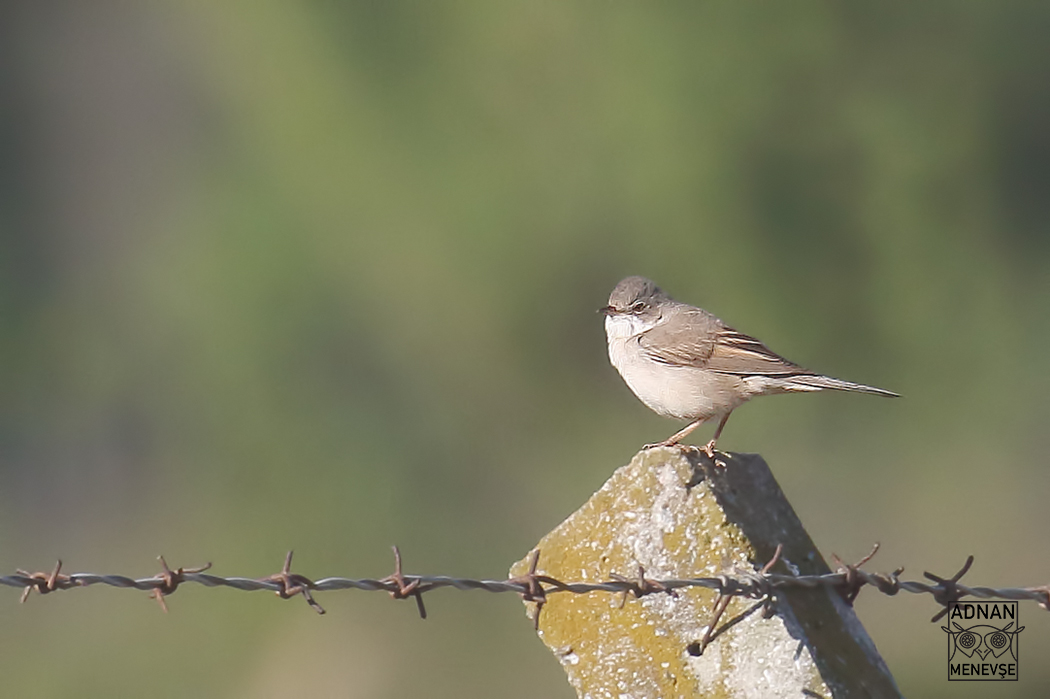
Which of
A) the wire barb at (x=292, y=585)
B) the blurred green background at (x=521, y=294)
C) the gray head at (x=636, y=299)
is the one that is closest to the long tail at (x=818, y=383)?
the gray head at (x=636, y=299)

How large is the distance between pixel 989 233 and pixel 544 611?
11.0m

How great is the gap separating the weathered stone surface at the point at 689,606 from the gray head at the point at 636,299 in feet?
10.3

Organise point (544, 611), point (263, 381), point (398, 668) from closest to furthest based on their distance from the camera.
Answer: point (544, 611) < point (398, 668) < point (263, 381)

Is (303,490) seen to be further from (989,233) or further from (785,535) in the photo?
(785,535)

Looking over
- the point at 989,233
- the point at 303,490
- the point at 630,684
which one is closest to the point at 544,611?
the point at 630,684

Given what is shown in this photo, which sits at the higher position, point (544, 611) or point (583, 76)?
point (583, 76)

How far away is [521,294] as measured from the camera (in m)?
13.7

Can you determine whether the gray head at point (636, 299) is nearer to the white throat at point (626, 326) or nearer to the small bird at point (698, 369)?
the white throat at point (626, 326)

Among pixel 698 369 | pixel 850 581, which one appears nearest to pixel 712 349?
pixel 698 369

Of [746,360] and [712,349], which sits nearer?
[746,360]

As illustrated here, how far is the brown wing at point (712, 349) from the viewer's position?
5.60m

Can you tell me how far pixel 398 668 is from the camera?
36.4 ft

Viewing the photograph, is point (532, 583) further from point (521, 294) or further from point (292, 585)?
point (521, 294)

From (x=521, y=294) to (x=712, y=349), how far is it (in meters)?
7.95
